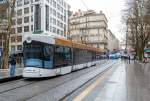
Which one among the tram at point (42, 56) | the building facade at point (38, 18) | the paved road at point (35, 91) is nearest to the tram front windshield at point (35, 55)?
the tram at point (42, 56)

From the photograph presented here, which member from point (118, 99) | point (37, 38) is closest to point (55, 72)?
point (37, 38)

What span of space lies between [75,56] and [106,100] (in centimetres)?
2072

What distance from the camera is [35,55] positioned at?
72.3ft

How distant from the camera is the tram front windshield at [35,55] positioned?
21.9 metres

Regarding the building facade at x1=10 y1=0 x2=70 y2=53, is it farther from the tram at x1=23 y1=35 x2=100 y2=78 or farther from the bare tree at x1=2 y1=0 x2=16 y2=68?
the tram at x1=23 y1=35 x2=100 y2=78

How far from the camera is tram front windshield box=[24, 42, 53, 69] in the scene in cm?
2186

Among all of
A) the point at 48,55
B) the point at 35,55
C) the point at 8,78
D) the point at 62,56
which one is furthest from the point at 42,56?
the point at 62,56

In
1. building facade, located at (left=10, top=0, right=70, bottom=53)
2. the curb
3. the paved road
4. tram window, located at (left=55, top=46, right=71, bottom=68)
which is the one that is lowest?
the paved road

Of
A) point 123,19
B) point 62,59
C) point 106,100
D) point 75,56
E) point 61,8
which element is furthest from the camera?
point 61,8

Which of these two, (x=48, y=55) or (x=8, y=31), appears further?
(x=8, y=31)

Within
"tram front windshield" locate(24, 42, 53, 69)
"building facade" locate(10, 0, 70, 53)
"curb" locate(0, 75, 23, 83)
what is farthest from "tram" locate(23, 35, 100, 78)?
"building facade" locate(10, 0, 70, 53)

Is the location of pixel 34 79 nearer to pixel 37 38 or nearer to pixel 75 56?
pixel 37 38

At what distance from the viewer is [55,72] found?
2406 cm

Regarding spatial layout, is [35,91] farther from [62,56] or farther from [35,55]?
[62,56]
